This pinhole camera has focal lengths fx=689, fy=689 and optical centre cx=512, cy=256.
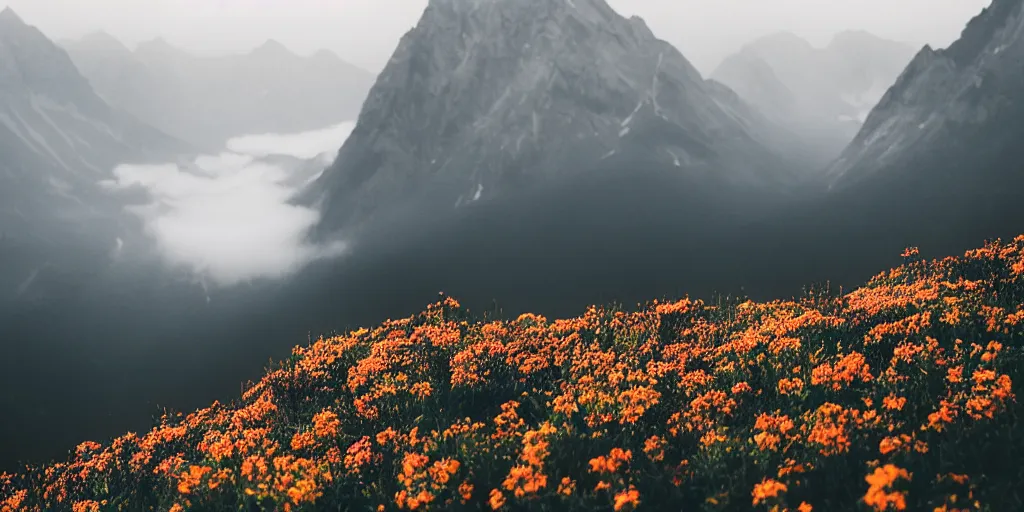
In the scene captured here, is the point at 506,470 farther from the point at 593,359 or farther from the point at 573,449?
the point at 593,359

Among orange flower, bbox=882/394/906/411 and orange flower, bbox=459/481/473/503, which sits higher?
orange flower, bbox=459/481/473/503

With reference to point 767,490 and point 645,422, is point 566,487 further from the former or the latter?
point 645,422

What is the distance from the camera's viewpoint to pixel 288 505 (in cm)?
1289

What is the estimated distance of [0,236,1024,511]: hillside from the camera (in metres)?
11.0

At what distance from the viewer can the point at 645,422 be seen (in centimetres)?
1433

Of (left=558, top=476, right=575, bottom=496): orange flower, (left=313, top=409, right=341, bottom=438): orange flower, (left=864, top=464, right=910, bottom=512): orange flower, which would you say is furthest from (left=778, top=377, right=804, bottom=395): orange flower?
(left=313, top=409, right=341, bottom=438): orange flower

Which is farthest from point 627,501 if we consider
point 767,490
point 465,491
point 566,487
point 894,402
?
point 894,402

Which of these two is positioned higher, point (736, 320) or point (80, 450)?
point (80, 450)

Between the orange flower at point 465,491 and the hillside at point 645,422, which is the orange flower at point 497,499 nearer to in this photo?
the hillside at point 645,422

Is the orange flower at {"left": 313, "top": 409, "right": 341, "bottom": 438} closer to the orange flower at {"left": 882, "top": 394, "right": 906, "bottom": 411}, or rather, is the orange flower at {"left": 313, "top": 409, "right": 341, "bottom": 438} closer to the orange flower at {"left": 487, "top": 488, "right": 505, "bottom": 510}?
the orange flower at {"left": 487, "top": 488, "right": 505, "bottom": 510}

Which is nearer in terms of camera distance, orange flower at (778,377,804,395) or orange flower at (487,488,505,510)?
orange flower at (487,488,505,510)

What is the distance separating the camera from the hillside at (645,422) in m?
11.0

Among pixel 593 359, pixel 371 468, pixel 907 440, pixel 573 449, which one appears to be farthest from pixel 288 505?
pixel 907 440

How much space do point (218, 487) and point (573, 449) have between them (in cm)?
787
